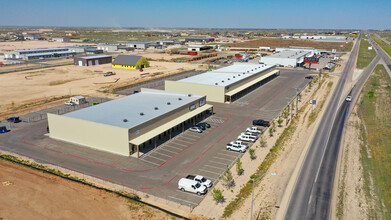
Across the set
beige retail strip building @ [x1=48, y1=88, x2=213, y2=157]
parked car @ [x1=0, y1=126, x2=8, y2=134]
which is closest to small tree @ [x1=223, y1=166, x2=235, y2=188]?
beige retail strip building @ [x1=48, y1=88, x2=213, y2=157]

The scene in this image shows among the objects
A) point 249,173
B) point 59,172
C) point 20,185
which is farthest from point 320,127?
point 20,185

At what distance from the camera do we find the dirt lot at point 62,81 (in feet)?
293

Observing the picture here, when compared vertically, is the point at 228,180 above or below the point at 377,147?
above

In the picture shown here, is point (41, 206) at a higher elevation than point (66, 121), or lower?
lower

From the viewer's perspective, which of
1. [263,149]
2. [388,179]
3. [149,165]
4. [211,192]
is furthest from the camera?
[263,149]

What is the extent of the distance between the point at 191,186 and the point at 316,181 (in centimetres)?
1762

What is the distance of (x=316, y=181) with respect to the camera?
38.9 metres

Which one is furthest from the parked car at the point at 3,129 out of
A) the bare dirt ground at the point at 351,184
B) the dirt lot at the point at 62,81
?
the bare dirt ground at the point at 351,184

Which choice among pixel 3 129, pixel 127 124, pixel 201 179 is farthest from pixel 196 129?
pixel 3 129

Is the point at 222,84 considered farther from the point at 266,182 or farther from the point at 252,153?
the point at 266,182

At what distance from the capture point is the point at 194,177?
3950 cm

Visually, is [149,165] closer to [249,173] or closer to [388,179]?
[249,173]

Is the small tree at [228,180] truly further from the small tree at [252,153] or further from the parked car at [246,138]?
the parked car at [246,138]

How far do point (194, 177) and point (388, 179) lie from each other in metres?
27.9
